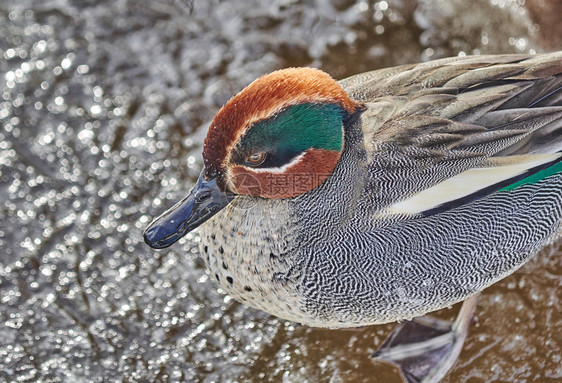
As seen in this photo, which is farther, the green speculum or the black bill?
the black bill

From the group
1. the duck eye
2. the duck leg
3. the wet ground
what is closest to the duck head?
the duck eye

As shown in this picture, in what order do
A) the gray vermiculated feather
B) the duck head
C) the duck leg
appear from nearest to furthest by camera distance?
the duck head < the gray vermiculated feather < the duck leg

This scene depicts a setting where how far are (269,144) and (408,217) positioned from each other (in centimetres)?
59

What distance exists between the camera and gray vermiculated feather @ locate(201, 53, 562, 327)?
100 inches

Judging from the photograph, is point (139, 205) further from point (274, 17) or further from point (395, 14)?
point (395, 14)

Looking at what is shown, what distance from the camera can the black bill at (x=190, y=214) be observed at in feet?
8.58

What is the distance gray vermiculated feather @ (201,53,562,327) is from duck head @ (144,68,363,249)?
0.30 ft

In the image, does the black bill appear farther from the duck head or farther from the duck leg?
the duck leg

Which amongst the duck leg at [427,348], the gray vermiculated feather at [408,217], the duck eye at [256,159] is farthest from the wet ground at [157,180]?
the duck eye at [256,159]

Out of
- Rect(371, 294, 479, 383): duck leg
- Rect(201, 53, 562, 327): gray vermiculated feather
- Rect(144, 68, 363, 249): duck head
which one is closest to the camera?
Rect(144, 68, 363, 249): duck head

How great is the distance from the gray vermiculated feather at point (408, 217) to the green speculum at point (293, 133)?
0.12m

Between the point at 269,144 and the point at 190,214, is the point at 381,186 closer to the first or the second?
the point at 269,144

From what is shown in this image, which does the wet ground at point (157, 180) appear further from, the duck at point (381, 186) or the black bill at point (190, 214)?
the black bill at point (190, 214)

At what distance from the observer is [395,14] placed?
4555 mm
